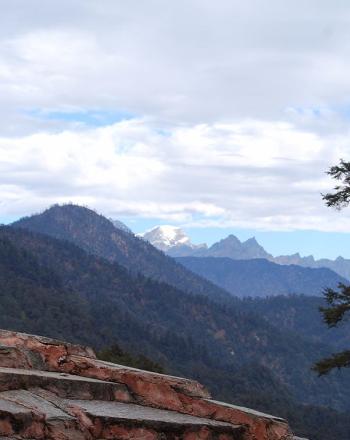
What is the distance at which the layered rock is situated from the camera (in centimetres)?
1153

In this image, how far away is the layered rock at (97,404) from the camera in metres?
11.5

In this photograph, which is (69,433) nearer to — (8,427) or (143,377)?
(8,427)

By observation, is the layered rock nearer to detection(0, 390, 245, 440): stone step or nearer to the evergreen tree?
detection(0, 390, 245, 440): stone step

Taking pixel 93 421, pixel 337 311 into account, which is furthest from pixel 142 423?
pixel 337 311

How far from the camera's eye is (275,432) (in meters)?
13.8

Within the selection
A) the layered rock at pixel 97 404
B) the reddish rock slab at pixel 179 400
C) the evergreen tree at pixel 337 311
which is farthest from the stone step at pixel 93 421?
the evergreen tree at pixel 337 311

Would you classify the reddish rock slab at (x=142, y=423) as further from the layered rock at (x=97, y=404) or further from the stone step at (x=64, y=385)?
the stone step at (x=64, y=385)

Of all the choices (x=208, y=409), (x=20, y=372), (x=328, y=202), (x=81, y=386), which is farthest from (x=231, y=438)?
(x=328, y=202)

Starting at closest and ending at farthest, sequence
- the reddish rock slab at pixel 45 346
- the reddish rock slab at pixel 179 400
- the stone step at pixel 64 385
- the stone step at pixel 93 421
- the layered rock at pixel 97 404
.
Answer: the stone step at pixel 93 421 → the layered rock at pixel 97 404 → the stone step at pixel 64 385 → the reddish rock slab at pixel 179 400 → the reddish rock slab at pixel 45 346

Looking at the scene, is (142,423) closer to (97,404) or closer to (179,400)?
(97,404)

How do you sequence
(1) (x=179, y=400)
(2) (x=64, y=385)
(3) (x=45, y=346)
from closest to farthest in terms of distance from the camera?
(2) (x=64, y=385), (1) (x=179, y=400), (3) (x=45, y=346)

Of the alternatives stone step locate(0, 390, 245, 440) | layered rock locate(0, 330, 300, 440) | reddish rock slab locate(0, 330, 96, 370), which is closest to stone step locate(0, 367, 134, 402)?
layered rock locate(0, 330, 300, 440)

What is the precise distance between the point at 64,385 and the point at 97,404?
0.74 meters

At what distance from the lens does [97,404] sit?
43.2 feet
